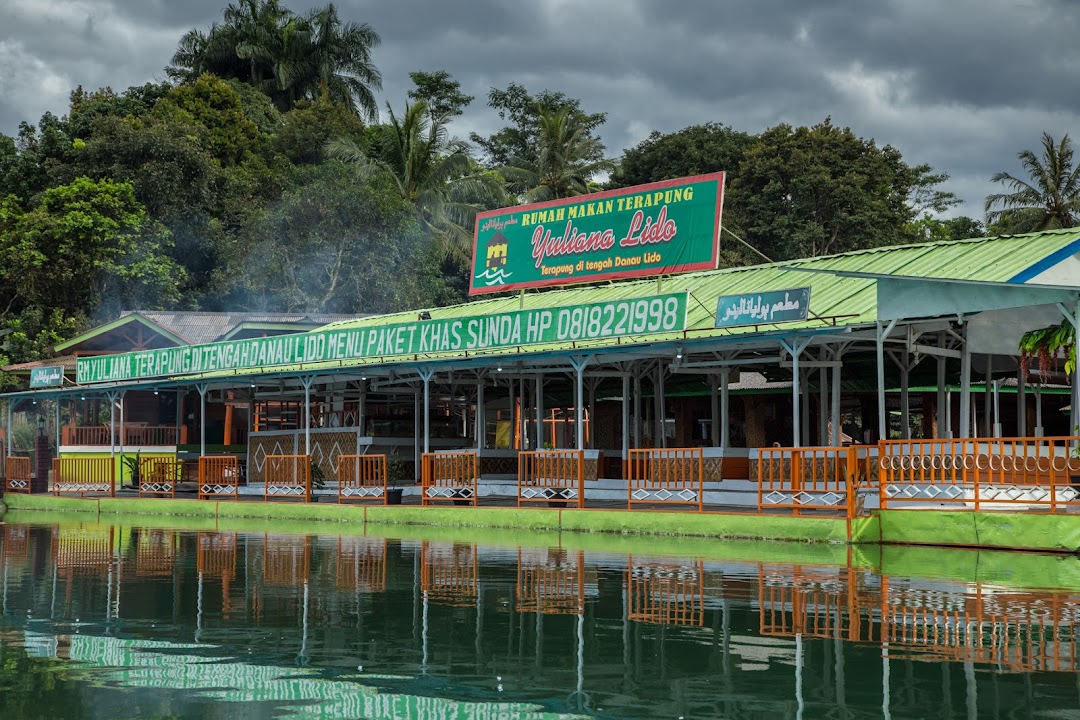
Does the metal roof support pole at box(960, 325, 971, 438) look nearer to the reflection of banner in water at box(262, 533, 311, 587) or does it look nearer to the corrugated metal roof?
the reflection of banner in water at box(262, 533, 311, 587)


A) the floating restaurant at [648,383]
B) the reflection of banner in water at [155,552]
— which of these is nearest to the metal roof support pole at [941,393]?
the floating restaurant at [648,383]

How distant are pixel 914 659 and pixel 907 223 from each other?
168 feet

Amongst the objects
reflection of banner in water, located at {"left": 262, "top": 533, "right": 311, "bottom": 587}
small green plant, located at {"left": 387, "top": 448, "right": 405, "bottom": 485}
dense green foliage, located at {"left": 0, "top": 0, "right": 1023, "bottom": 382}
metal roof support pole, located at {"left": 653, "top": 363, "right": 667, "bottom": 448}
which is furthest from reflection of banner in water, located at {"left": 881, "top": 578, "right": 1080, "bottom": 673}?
dense green foliage, located at {"left": 0, "top": 0, "right": 1023, "bottom": 382}

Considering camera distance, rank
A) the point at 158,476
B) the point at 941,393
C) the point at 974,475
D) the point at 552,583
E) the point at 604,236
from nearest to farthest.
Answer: the point at 552,583, the point at 974,475, the point at 941,393, the point at 604,236, the point at 158,476

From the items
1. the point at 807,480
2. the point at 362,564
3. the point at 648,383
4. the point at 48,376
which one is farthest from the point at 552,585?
the point at 48,376

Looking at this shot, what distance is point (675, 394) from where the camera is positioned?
32938 mm

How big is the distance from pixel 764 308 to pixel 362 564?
8207 millimetres

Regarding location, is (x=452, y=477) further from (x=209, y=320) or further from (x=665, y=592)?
(x=209, y=320)

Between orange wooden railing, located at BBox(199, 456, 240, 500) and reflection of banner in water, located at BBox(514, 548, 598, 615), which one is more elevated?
orange wooden railing, located at BBox(199, 456, 240, 500)

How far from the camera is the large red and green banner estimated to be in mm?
25906

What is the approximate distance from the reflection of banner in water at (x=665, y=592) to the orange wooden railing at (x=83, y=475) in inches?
949

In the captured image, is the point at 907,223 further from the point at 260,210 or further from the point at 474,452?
the point at 474,452

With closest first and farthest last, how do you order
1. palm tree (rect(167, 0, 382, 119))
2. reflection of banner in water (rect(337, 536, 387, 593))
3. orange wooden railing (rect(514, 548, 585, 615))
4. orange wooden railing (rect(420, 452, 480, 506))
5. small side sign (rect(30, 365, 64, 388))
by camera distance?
orange wooden railing (rect(514, 548, 585, 615)) → reflection of banner in water (rect(337, 536, 387, 593)) → orange wooden railing (rect(420, 452, 480, 506)) → small side sign (rect(30, 365, 64, 388)) → palm tree (rect(167, 0, 382, 119))

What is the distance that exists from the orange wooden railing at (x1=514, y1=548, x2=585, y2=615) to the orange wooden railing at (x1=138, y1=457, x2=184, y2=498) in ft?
62.1
